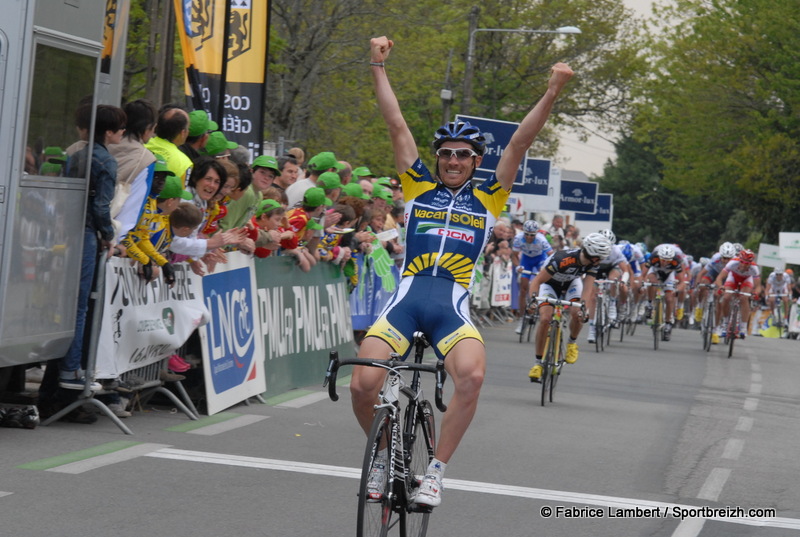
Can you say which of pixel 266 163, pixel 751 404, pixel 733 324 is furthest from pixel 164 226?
pixel 733 324

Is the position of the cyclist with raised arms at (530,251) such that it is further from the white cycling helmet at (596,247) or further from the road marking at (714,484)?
the road marking at (714,484)

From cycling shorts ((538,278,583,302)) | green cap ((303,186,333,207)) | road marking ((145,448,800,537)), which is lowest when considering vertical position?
road marking ((145,448,800,537))

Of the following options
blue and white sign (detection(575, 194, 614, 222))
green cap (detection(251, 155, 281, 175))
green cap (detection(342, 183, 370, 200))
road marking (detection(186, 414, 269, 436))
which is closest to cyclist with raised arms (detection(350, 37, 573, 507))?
road marking (detection(186, 414, 269, 436))

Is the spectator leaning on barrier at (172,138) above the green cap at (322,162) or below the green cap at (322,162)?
below

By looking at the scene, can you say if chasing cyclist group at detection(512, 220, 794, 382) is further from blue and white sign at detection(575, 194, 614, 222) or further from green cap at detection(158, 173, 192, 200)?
blue and white sign at detection(575, 194, 614, 222)

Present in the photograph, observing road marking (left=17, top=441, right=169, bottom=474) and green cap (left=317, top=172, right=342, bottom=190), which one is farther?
green cap (left=317, top=172, right=342, bottom=190)

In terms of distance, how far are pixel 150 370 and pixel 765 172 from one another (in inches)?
1873

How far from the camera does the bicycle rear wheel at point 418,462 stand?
588 centimetres

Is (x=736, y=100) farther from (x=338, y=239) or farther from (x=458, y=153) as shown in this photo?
Answer: (x=458, y=153)

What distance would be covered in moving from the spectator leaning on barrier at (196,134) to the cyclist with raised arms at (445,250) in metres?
4.37

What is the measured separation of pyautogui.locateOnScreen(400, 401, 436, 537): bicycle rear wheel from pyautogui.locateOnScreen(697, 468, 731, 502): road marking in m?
2.89

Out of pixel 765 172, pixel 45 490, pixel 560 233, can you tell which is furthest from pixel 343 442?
pixel 765 172

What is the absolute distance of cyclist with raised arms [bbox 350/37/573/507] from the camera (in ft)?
20.0

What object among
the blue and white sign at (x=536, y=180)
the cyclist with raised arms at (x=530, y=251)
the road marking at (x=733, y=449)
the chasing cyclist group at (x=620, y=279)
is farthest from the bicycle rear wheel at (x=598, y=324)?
the road marking at (x=733, y=449)
